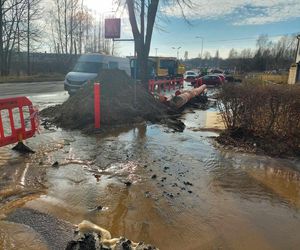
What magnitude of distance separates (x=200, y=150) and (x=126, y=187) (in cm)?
307

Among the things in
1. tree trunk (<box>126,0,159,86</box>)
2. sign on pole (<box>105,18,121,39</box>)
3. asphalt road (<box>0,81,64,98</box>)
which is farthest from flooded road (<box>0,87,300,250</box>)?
asphalt road (<box>0,81,64,98</box>)

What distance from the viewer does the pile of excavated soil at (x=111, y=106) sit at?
988 centimetres

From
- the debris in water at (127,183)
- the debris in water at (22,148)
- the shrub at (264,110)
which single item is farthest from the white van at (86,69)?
the debris in water at (127,183)

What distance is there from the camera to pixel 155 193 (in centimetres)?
505

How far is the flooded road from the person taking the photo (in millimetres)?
3914

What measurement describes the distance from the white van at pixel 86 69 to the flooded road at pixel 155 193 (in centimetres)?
1011

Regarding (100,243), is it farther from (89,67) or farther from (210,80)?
(210,80)

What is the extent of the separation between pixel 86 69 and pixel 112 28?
289cm

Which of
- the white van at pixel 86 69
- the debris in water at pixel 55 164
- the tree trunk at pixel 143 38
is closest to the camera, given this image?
the debris in water at pixel 55 164

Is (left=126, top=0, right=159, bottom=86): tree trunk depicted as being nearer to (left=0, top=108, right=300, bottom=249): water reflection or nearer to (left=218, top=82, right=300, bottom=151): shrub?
(left=218, top=82, right=300, bottom=151): shrub

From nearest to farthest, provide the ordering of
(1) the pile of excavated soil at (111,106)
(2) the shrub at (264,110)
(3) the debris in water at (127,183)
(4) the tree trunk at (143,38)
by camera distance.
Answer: (3) the debris in water at (127,183), (2) the shrub at (264,110), (1) the pile of excavated soil at (111,106), (4) the tree trunk at (143,38)

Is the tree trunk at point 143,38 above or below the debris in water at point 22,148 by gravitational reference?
above

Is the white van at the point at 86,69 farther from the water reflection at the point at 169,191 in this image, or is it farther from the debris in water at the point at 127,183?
the debris in water at the point at 127,183

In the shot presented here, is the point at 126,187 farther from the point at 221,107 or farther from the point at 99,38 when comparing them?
the point at 99,38
